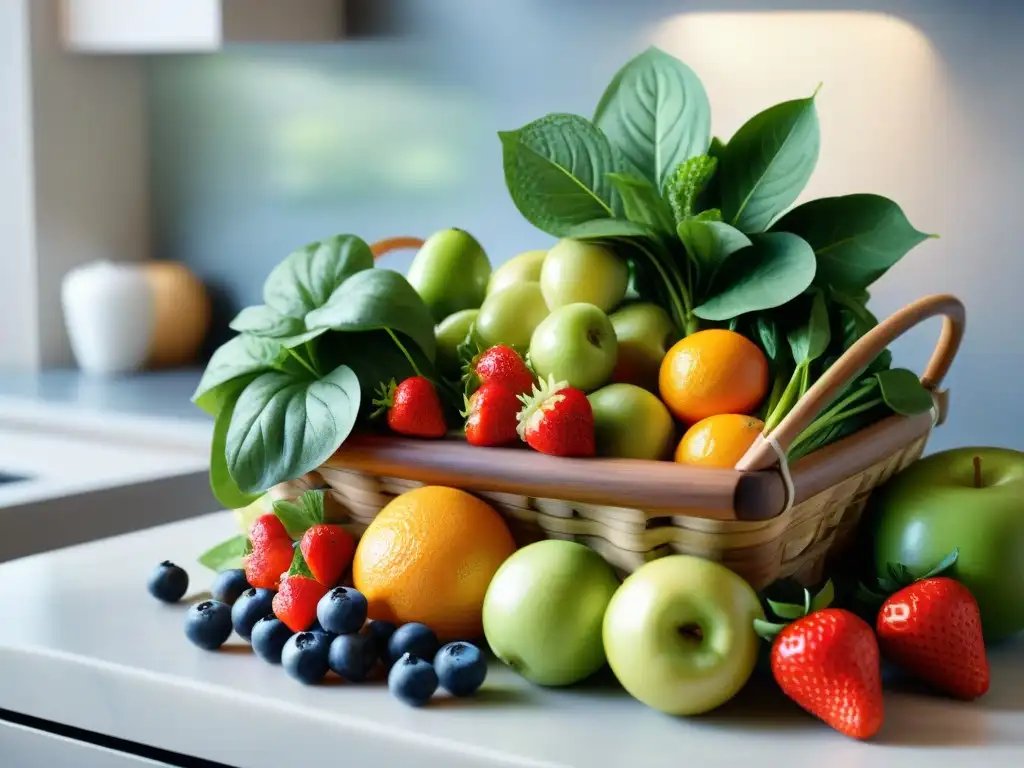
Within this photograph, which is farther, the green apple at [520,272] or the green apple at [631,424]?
the green apple at [520,272]

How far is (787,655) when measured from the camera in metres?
0.81

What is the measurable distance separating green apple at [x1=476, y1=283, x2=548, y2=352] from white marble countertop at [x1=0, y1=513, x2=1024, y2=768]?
0.92ft

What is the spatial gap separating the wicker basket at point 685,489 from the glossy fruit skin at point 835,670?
79mm

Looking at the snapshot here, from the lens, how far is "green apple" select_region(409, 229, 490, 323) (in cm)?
116

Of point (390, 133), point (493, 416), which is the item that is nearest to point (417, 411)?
point (493, 416)

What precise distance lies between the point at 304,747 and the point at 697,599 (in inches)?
10.7

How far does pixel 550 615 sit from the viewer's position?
0.87 metres

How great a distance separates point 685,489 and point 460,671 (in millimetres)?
193

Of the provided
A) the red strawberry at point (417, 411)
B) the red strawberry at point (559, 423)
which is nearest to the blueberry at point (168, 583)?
the red strawberry at point (417, 411)

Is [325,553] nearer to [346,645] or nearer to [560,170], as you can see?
[346,645]

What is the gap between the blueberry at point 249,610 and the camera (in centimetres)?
97

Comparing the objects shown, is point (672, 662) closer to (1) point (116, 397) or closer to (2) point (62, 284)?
(1) point (116, 397)

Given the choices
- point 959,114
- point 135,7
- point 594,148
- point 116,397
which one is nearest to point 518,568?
point 594,148

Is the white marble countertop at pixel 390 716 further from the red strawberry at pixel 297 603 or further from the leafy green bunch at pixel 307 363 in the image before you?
the leafy green bunch at pixel 307 363
